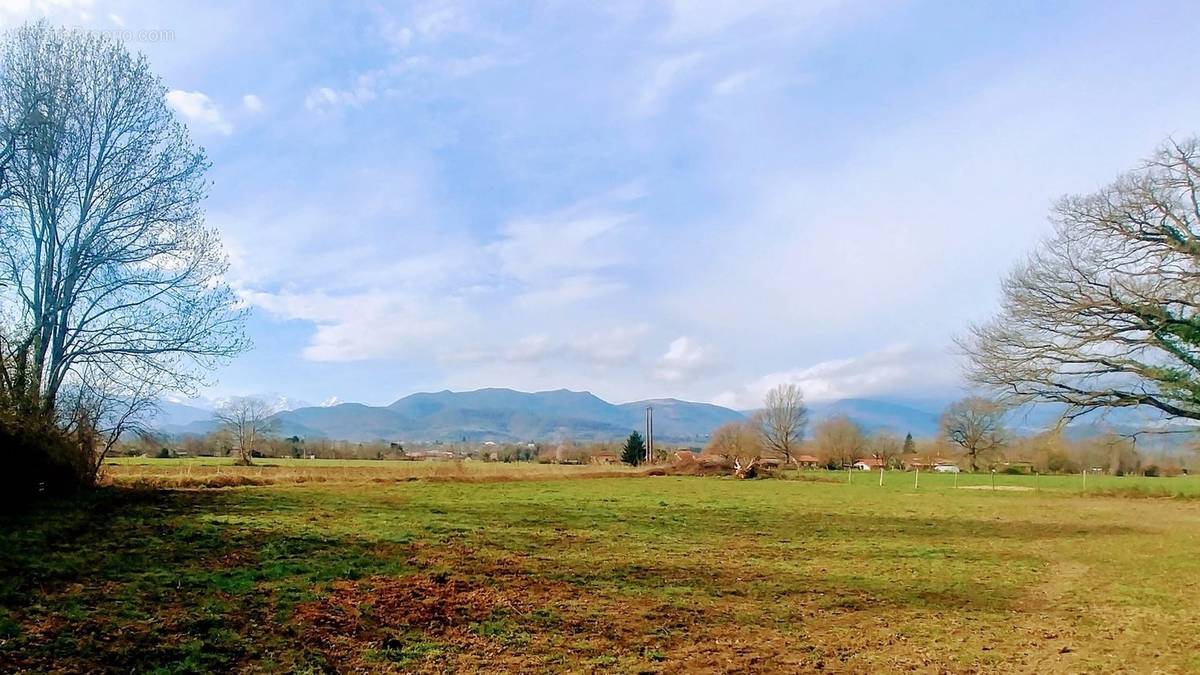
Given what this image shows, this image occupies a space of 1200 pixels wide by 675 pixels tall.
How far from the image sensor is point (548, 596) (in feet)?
28.3

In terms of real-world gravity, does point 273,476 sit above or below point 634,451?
above

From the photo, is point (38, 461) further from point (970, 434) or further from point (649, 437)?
point (970, 434)

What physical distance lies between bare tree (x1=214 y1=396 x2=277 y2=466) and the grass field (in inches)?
2098

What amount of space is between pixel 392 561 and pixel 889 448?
298 ft

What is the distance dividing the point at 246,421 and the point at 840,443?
233 ft

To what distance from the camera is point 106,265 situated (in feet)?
64.4

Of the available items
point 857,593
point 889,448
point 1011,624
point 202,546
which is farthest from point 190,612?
point 889,448

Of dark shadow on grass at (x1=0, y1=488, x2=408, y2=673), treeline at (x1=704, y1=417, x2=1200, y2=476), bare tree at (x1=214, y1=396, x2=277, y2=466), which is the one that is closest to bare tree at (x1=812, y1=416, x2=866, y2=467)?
treeline at (x1=704, y1=417, x2=1200, y2=476)

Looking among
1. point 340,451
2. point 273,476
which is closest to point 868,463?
point 340,451

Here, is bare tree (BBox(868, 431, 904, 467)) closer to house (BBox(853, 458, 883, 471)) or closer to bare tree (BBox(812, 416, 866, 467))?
house (BBox(853, 458, 883, 471))

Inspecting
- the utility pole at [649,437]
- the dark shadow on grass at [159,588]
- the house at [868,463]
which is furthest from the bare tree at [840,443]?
the dark shadow on grass at [159,588]

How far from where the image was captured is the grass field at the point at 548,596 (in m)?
6.24

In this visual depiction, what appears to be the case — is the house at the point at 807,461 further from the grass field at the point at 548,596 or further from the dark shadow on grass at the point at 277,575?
the grass field at the point at 548,596

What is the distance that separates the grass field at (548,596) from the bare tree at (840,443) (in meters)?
73.0
